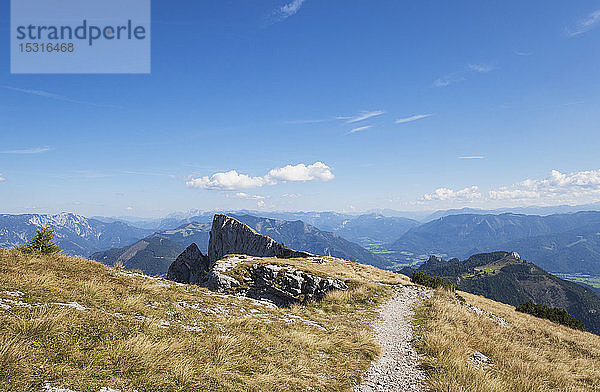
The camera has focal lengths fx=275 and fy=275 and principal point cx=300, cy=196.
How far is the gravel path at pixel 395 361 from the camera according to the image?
32.6 feet

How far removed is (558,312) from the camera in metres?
41.0

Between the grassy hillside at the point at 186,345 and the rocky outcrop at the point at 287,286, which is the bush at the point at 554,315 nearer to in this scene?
the grassy hillside at the point at 186,345

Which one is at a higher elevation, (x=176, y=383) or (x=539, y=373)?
(x=176, y=383)

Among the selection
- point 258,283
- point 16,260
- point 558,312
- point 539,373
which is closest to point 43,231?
point 16,260

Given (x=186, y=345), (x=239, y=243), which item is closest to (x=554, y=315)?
(x=186, y=345)

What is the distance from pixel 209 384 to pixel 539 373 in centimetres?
1416

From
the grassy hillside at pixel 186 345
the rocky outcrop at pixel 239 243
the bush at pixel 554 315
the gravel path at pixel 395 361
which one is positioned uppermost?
the grassy hillside at pixel 186 345

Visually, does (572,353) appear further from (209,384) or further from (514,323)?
(209,384)

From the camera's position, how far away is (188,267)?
240 feet

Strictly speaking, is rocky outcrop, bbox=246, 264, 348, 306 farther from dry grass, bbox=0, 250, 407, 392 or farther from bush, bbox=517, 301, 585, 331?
bush, bbox=517, 301, 585, 331

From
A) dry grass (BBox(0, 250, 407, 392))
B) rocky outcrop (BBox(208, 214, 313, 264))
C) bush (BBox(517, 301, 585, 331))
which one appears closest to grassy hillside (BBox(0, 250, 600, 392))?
dry grass (BBox(0, 250, 407, 392))

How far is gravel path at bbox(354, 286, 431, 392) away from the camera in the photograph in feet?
32.6

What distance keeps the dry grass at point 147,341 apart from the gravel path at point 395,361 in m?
0.56

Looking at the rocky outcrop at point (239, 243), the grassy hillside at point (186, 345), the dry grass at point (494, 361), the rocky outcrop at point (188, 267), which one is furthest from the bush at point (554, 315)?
the rocky outcrop at point (188, 267)
